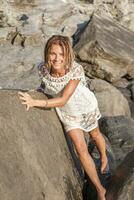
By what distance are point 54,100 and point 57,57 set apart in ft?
1.55

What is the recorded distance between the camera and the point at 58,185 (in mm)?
4664

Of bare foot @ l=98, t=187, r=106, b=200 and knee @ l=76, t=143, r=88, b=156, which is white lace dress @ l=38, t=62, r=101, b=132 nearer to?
knee @ l=76, t=143, r=88, b=156

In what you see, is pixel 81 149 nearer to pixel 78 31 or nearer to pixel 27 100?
pixel 27 100

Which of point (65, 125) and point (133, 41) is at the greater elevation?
point (65, 125)

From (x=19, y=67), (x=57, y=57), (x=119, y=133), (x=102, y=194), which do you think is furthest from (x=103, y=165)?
(x=19, y=67)

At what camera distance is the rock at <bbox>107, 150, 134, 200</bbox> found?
4.70m

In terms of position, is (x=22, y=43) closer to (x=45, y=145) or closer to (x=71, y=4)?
(x=71, y=4)

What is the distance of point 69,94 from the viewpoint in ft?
16.7

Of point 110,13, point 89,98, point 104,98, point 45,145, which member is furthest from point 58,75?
point 110,13


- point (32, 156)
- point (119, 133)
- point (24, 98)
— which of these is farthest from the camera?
point (119, 133)

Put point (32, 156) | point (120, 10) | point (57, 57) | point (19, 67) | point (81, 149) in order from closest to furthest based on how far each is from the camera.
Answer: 1. point (32, 156)
2. point (57, 57)
3. point (81, 149)
4. point (19, 67)
5. point (120, 10)

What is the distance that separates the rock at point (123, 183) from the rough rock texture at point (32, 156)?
1.33 ft

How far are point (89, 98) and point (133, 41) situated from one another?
8.92 metres

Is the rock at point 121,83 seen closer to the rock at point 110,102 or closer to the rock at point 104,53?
the rock at point 104,53
